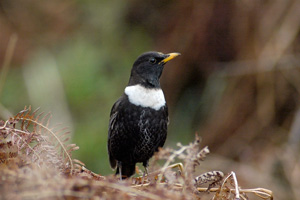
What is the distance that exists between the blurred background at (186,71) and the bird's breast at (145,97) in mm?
1956

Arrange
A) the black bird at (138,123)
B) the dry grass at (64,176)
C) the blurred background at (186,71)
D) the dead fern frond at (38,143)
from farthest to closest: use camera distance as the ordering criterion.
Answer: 1. the blurred background at (186,71)
2. the black bird at (138,123)
3. the dead fern frond at (38,143)
4. the dry grass at (64,176)

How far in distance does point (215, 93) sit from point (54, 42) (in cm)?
276

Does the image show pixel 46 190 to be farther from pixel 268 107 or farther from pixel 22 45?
pixel 22 45

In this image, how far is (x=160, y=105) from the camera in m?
3.39

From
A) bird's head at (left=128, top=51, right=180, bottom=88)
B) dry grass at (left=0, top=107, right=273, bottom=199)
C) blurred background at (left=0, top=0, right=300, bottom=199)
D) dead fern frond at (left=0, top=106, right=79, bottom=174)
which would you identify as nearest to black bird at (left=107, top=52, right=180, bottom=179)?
bird's head at (left=128, top=51, right=180, bottom=88)

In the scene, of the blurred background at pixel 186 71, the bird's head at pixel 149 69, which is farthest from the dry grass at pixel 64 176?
the blurred background at pixel 186 71

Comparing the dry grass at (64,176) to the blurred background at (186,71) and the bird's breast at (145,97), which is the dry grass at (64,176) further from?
the blurred background at (186,71)

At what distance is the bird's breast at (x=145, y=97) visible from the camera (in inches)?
132

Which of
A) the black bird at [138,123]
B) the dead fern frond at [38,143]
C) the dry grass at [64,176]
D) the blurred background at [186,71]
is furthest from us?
Result: the blurred background at [186,71]

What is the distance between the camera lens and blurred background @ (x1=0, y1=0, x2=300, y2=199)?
515cm

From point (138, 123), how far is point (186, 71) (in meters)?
2.77

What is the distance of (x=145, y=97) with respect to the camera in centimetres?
339

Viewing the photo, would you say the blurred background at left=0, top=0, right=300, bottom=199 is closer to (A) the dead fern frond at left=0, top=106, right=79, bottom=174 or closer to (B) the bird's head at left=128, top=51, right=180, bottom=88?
(B) the bird's head at left=128, top=51, right=180, bottom=88

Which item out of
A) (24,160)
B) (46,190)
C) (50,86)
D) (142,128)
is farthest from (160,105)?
(50,86)
